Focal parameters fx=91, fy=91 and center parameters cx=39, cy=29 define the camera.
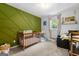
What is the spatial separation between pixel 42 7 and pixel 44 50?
33.2 inches

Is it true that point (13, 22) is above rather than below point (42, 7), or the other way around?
below

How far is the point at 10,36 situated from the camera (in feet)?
5.73

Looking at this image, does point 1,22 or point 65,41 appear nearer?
point 1,22

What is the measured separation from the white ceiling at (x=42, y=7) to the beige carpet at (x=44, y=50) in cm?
62

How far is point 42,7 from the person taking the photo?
1770 mm

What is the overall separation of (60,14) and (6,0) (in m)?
1.05

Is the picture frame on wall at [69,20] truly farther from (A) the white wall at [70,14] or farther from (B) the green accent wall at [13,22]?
(B) the green accent wall at [13,22]

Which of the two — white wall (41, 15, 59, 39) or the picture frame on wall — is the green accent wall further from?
the picture frame on wall

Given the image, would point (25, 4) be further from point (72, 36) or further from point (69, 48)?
point (69, 48)

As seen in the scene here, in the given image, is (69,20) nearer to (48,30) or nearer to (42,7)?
(48,30)

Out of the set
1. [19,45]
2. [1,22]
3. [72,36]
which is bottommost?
[19,45]

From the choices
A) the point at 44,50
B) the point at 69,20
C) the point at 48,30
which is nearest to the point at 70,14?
the point at 69,20

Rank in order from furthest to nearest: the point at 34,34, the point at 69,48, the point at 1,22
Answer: the point at 34,34 → the point at 69,48 → the point at 1,22

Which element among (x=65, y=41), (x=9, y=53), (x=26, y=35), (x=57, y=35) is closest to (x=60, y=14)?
(x=57, y=35)
